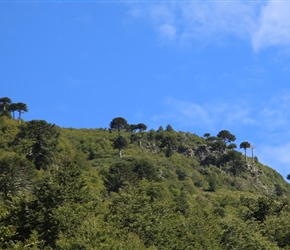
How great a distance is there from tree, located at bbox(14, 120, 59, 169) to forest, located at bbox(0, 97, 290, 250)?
206mm

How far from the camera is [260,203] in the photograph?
279 ft

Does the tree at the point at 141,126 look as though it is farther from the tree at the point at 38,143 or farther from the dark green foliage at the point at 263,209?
the dark green foliage at the point at 263,209

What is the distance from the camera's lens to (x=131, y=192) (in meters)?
57.3

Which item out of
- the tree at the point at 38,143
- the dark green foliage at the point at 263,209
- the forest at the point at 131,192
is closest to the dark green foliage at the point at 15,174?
the forest at the point at 131,192

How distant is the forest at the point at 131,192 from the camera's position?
4331 cm

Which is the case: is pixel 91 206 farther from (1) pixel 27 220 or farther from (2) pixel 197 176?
(2) pixel 197 176

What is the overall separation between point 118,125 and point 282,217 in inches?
3927

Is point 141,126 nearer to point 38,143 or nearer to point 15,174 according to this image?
point 38,143

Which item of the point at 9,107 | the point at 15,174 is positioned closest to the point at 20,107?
the point at 9,107

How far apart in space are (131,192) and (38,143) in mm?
52087

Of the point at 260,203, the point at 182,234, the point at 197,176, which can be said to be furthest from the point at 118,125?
the point at 182,234

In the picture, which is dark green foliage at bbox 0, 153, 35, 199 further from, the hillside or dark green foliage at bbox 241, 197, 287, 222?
dark green foliage at bbox 241, 197, 287, 222

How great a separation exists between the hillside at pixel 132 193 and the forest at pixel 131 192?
12 centimetres

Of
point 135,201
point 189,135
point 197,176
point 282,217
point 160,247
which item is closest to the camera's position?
point 160,247
